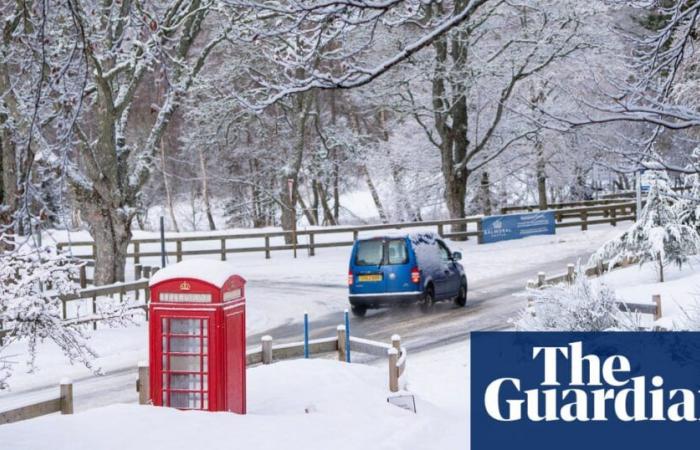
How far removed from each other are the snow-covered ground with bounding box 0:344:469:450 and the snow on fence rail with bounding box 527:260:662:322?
3171 millimetres

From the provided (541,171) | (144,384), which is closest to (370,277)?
(144,384)

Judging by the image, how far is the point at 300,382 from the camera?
13.0 m

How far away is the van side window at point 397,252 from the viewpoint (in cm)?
2269

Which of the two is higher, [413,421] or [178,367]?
[178,367]

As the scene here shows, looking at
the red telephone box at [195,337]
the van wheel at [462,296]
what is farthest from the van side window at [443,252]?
the red telephone box at [195,337]

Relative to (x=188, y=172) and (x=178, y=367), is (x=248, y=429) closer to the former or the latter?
(x=178, y=367)

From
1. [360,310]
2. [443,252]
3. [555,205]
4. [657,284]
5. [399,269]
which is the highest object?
[555,205]

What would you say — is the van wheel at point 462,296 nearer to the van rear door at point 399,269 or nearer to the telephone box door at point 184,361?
the van rear door at point 399,269

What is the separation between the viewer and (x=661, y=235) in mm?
23312

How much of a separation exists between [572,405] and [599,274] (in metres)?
17.6

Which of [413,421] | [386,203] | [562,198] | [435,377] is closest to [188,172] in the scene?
[386,203]

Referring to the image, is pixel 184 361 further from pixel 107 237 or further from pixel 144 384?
pixel 107 237

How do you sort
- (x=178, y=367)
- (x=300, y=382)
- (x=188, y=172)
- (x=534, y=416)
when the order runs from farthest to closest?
(x=188, y=172) < (x=300, y=382) < (x=178, y=367) < (x=534, y=416)

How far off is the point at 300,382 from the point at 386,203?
38664 mm
